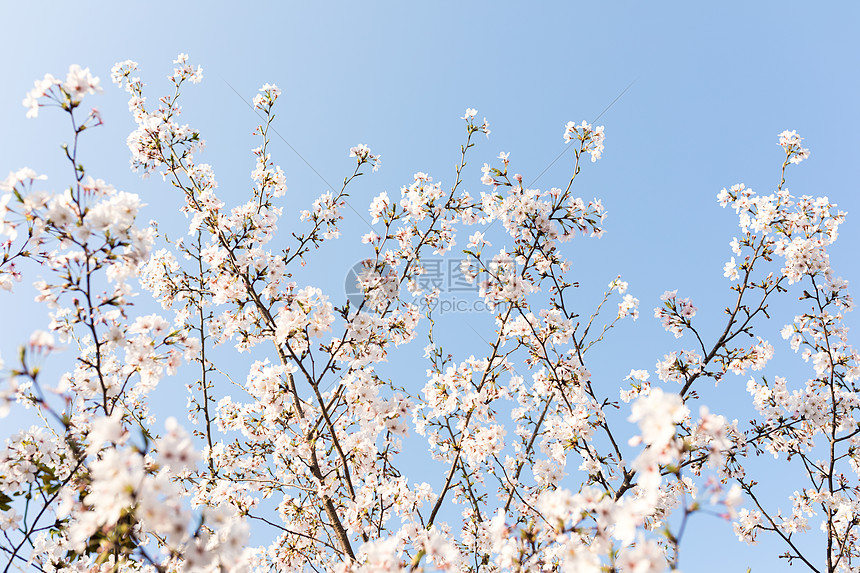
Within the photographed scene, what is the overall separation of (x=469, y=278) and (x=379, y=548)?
3.23 m

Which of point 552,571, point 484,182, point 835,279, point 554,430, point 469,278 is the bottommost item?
point 552,571

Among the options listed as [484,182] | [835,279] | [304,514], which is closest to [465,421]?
[304,514]

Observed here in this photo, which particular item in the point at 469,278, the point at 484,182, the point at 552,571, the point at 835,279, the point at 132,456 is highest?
the point at 484,182

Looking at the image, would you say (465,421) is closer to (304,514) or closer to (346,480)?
(346,480)

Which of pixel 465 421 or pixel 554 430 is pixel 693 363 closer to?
pixel 554 430

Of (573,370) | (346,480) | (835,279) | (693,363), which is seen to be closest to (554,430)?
(573,370)

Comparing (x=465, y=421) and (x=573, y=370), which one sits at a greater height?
(x=573, y=370)

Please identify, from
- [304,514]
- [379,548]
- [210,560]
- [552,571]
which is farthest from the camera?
[304,514]

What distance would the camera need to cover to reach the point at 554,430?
16.8 feet

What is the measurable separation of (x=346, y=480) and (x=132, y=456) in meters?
3.24

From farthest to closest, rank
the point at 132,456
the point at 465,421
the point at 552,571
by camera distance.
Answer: the point at 465,421 < the point at 552,571 < the point at 132,456

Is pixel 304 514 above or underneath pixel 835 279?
underneath

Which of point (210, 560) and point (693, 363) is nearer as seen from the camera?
point (210, 560)

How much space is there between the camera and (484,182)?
5223 millimetres
